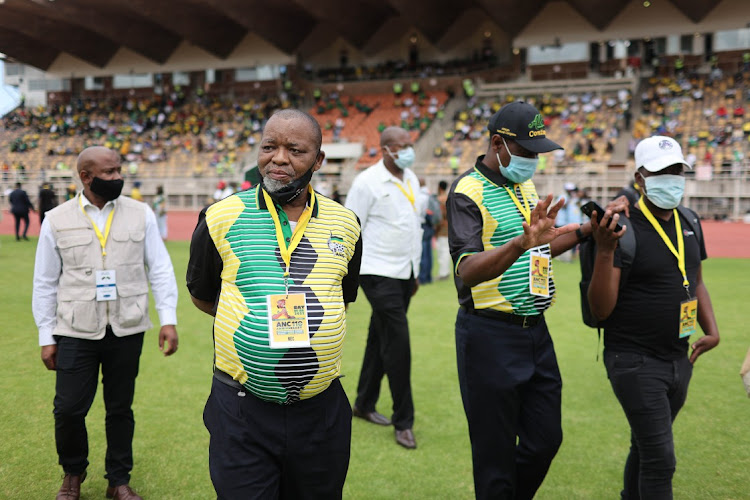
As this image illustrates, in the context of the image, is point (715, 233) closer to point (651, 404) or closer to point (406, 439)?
point (406, 439)

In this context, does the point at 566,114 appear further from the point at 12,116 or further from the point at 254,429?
the point at 12,116

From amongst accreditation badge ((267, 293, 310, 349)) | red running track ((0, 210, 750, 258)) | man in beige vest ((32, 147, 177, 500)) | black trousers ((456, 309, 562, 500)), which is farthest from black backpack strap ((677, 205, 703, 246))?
red running track ((0, 210, 750, 258))

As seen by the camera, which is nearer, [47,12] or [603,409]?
[603,409]

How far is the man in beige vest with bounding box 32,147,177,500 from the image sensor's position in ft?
11.5

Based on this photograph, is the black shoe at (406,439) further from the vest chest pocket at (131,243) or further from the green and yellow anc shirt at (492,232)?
the vest chest pocket at (131,243)

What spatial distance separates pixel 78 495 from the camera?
3.68 metres

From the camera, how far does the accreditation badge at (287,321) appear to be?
2.24m

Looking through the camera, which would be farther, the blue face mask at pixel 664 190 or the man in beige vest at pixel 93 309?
the man in beige vest at pixel 93 309

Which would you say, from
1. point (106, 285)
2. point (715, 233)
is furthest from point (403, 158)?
point (715, 233)

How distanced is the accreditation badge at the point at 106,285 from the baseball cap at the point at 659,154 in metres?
2.76

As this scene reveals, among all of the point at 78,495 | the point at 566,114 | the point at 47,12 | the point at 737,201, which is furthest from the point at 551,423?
the point at 47,12

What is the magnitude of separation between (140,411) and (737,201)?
2253 cm

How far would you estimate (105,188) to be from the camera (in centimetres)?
361

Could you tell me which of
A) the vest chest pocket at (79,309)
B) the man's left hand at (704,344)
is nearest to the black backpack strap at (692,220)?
the man's left hand at (704,344)
